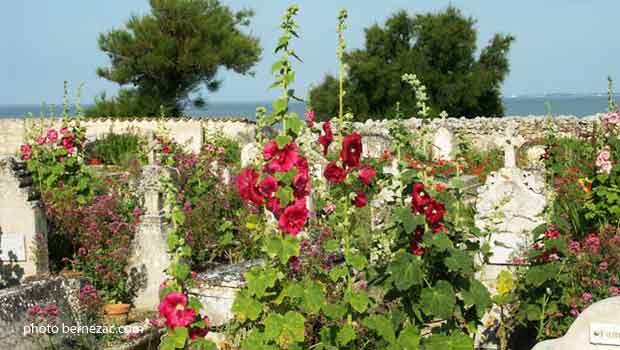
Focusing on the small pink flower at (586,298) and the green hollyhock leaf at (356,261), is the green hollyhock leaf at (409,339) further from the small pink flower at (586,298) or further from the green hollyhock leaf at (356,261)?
the small pink flower at (586,298)

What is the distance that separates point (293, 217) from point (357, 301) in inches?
23.0

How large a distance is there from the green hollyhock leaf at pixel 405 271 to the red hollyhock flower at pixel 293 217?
64 cm

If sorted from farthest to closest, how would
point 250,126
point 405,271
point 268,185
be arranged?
1. point 250,126
2. point 405,271
3. point 268,185

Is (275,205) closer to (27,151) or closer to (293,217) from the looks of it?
(293,217)

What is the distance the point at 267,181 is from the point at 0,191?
4407 millimetres

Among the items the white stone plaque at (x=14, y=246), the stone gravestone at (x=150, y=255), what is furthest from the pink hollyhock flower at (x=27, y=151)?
the stone gravestone at (x=150, y=255)

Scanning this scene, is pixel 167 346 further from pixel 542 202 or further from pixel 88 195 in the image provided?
pixel 88 195

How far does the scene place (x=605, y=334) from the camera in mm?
4293

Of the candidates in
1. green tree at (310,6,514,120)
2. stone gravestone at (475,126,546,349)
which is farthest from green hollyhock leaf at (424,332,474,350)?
green tree at (310,6,514,120)

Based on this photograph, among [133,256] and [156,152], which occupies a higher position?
[156,152]

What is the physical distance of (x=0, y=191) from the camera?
296 inches

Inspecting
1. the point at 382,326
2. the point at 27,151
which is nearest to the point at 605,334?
the point at 382,326

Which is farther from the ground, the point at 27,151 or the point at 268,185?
the point at 268,185

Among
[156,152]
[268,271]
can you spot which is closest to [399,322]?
[268,271]
